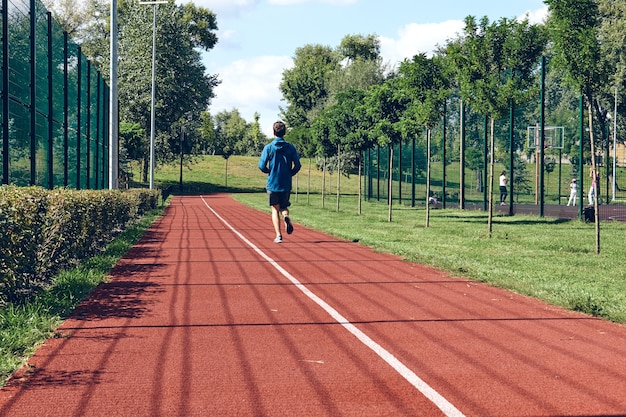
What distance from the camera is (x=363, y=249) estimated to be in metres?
15.9

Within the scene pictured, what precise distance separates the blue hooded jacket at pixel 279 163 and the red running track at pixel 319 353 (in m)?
3.80

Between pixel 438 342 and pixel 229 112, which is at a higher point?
pixel 229 112

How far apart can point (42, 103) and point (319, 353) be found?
479 inches

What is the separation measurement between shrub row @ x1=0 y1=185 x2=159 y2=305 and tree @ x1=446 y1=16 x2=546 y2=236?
34.3ft

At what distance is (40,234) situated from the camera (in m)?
9.16

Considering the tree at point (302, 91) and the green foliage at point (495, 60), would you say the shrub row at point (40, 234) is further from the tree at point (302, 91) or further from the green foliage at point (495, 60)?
the tree at point (302, 91)

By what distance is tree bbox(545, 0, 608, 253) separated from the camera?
1526cm

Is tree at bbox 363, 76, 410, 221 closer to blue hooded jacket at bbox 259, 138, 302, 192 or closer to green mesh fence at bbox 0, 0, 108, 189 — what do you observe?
green mesh fence at bbox 0, 0, 108, 189

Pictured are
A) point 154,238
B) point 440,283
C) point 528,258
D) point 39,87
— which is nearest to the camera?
point 440,283

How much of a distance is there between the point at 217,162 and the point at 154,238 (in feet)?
257

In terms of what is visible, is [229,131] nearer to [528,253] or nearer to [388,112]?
[388,112]

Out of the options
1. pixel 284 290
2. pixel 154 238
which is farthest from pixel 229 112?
pixel 284 290

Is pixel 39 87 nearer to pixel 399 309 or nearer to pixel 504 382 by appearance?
pixel 399 309

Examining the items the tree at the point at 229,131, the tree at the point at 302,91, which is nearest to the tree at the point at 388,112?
the tree at the point at 302,91
